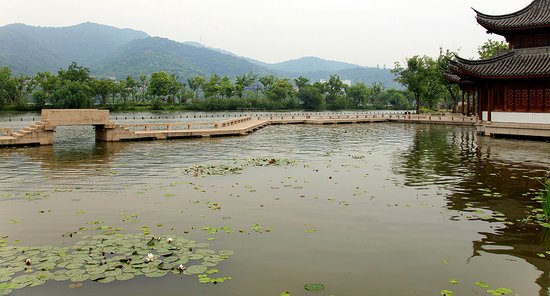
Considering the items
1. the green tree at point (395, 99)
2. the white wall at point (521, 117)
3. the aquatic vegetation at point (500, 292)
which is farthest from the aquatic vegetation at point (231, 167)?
the green tree at point (395, 99)

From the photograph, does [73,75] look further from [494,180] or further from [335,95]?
[494,180]

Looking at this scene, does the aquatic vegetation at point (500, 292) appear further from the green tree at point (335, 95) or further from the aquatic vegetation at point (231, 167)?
the green tree at point (335, 95)

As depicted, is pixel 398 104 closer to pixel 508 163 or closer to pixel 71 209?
pixel 508 163

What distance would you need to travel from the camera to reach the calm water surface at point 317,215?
8.51 m

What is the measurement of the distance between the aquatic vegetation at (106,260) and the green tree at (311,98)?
129205 mm

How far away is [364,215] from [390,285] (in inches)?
189

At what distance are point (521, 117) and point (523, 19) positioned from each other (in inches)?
313

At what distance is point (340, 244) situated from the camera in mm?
10508

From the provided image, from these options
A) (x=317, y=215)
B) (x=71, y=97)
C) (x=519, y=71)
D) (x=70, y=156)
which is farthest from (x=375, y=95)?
(x=317, y=215)

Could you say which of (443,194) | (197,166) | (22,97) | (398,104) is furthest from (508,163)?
(398,104)

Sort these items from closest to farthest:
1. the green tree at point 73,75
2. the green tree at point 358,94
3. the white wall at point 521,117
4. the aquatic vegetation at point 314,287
Result: the aquatic vegetation at point 314,287 → the white wall at point 521,117 → the green tree at point 73,75 → the green tree at point 358,94

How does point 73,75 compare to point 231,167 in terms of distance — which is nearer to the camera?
point 231,167

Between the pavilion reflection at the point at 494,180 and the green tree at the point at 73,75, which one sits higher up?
the green tree at the point at 73,75

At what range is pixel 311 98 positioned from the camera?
138375 mm
